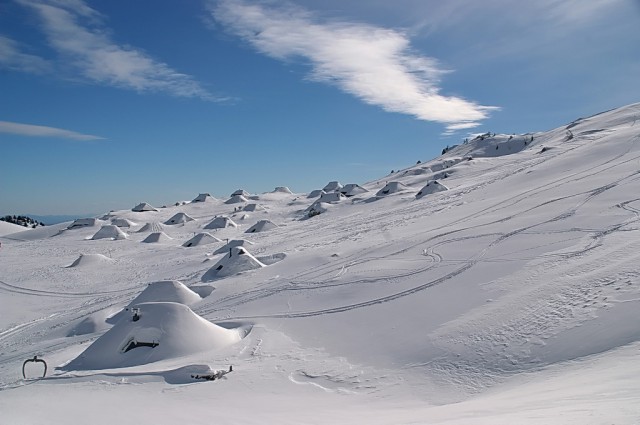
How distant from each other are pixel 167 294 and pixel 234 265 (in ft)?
18.5

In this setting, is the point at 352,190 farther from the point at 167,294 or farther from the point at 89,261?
the point at 167,294

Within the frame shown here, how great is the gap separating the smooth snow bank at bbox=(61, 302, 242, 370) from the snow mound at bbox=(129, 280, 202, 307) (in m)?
5.91

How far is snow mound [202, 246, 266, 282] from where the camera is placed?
83.9ft

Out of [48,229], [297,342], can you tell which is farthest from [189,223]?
[297,342]

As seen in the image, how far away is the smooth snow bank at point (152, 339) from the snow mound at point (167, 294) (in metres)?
5.91

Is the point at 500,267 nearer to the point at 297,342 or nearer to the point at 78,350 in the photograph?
the point at 297,342

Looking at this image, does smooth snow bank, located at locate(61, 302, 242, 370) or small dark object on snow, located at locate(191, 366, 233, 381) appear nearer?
small dark object on snow, located at locate(191, 366, 233, 381)

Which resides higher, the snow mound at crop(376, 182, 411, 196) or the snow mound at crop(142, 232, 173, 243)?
the snow mound at crop(376, 182, 411, 196)

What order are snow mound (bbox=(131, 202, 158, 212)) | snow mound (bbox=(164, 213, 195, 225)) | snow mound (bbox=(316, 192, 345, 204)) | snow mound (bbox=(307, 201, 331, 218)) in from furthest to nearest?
snow mound (bbox=(131, 202, 158, 212))
snow mound (bbox=(316, 192, 345, 204))
snow mound (bbox=(164, 213, 195, 225))
snow mound (bbox=(307, 201, 331, 218))

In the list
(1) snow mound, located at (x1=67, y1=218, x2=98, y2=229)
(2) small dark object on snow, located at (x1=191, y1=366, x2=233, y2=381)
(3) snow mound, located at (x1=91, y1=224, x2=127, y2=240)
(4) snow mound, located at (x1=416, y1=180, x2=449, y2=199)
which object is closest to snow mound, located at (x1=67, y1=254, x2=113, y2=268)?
(3) snow mound, located at (x1=91, y1=224, x2=127, y2=240)

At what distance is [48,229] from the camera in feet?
195

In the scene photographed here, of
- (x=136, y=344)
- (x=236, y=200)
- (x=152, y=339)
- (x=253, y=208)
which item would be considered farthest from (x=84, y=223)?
(x=152, y=339)

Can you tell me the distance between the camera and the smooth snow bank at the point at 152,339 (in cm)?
1335

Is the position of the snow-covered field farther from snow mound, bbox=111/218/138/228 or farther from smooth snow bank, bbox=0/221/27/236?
smooth snow bank, bbox=0/221/27/236
